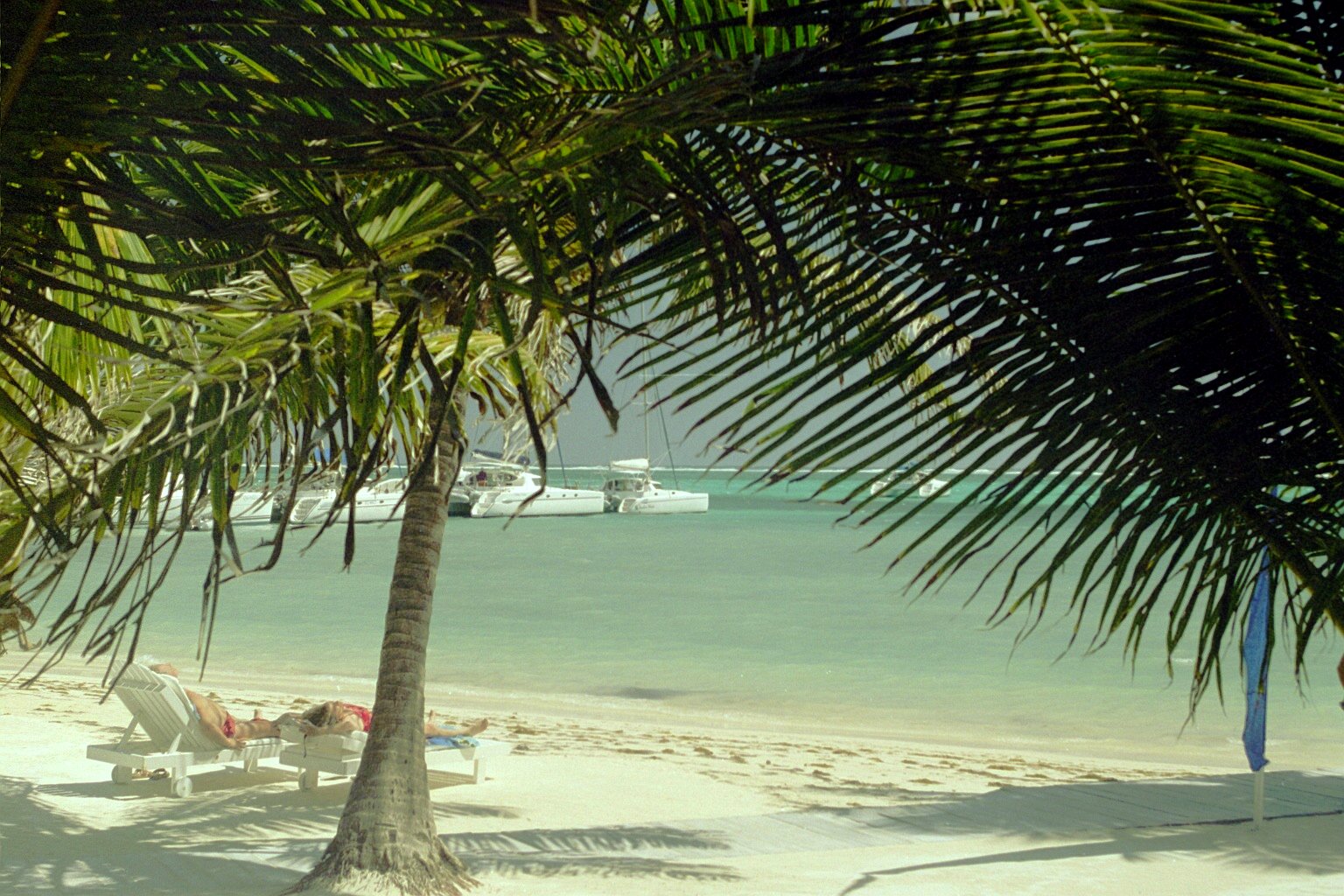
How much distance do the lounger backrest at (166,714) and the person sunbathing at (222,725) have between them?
1.8 inches

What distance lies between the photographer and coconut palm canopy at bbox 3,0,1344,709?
1.22 m

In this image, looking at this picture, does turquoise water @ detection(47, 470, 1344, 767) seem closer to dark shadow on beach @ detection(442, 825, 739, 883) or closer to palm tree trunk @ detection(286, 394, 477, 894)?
palm tree trunk @ detection(286, 394, 477, 894)

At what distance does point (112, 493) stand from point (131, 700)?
19.3 ft

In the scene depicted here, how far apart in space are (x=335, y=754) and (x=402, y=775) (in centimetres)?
214

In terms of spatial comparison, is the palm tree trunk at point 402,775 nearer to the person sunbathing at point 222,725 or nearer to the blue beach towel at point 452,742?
the blue beach towel at point 452,742

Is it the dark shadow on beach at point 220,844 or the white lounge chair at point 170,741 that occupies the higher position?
the white lounge chair at point 170,741

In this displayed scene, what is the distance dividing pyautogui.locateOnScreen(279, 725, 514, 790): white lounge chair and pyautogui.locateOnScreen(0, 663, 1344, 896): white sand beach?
0.70ft

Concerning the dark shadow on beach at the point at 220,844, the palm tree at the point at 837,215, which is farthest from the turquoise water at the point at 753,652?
the palm tree at the point at 837,215

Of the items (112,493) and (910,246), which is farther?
(112,493)

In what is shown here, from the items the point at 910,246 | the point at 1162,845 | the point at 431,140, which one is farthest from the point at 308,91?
the point at 1162,845

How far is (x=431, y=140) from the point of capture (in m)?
1.23

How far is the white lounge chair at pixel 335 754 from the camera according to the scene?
761cm

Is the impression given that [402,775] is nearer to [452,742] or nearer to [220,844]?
[220,844]

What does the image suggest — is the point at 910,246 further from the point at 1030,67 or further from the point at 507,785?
the point at 507,785
